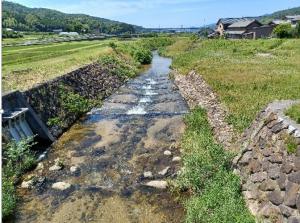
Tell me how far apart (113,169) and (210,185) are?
19.5 feet

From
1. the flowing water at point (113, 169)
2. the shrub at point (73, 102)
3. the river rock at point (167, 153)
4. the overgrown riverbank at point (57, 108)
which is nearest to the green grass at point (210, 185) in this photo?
the river rock at point (167, 153)

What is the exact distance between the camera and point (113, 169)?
63.5 ft

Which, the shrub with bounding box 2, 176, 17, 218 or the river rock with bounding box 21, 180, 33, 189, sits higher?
the shrub with bounding box 2, 176, 17, 218

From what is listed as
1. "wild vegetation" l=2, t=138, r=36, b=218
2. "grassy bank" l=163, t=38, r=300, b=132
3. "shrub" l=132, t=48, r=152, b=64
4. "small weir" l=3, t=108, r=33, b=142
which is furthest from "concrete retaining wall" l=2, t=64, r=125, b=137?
"shrub" l=132, t=48, r=152, b=64

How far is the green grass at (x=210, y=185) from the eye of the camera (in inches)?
505

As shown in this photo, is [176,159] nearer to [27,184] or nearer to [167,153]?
[167,153]

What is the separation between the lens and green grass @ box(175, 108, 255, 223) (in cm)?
1282

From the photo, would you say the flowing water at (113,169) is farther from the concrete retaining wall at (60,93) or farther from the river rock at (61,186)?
the concrete retaining wall at (60,93)

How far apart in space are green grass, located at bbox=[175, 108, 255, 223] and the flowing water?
39.5 inches

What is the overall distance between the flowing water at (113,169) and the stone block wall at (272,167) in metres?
3.19

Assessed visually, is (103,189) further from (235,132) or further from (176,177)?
(235,132)

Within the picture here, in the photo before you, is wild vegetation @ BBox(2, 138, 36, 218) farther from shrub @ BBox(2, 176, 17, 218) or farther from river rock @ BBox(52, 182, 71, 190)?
river rock @ BBox(52, 182, 71, 190)

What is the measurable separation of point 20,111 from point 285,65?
2999 cm

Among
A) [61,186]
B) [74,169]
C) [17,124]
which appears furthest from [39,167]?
[17,124]
